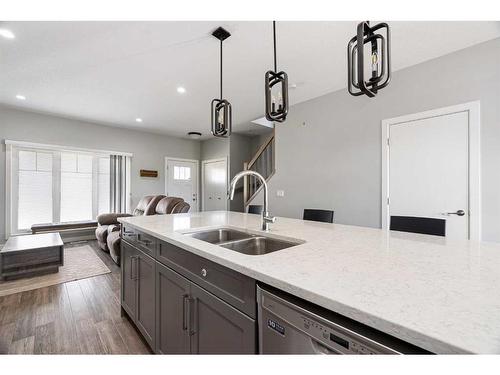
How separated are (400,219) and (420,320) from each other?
155cm

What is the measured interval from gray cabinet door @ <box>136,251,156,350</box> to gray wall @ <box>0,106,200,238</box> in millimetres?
4356

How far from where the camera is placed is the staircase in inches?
194

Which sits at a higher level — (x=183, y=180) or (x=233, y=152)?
(x=233, y=152)

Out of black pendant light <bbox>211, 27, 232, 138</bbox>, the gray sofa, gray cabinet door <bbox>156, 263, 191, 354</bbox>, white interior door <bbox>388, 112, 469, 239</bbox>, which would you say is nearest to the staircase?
the gray sofa

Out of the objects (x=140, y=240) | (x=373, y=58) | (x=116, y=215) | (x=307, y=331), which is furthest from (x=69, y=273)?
(x=373, y=58)

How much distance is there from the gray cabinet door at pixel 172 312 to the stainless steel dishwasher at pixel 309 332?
56cm

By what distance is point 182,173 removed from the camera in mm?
6664

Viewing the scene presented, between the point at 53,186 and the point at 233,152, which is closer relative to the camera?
the point at 53,186

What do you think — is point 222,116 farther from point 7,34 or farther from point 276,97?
point 7,34

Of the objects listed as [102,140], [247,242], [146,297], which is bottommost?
[146,297]

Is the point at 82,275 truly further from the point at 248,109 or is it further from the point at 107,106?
the point at 248,109

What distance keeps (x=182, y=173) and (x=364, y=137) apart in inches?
196

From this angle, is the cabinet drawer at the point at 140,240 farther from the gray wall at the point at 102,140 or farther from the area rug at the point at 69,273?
the gray wall at the point at 102,140

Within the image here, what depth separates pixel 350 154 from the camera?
11.1ft
